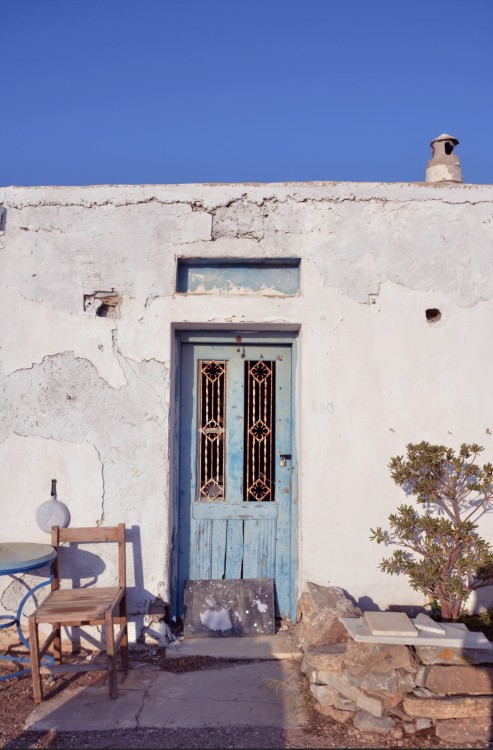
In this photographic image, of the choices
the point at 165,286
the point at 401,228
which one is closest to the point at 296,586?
the point at 165,286

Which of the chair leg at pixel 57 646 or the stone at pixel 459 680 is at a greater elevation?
the stone at pixel 459 680

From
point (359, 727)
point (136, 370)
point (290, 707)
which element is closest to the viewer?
point (359, 727)

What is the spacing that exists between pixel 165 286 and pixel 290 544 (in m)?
2.18

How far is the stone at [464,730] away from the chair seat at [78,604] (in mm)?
1970

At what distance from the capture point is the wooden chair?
3.78 metres

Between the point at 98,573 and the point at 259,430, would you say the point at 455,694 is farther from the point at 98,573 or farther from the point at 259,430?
the point at 98,573

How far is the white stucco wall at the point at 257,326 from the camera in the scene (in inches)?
184

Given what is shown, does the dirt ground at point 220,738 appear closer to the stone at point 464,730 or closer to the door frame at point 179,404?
the stone at point 464,730

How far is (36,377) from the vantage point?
4719 millimetres

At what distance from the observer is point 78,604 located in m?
3.98

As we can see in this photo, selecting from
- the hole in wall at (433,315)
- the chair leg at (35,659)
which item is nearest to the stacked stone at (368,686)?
the chair leg at (35,659)

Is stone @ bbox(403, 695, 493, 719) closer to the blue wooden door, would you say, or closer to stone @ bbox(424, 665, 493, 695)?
stone @ bbox(424, 665, 493, 695)

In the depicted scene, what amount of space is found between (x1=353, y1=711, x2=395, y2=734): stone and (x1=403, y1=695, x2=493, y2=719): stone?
143 mm

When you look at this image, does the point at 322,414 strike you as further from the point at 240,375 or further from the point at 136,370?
the point at 136,370
